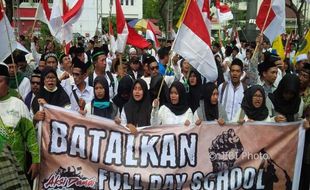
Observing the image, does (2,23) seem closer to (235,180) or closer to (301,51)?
(235,180)

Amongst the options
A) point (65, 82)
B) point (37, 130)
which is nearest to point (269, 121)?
point (37, 130)

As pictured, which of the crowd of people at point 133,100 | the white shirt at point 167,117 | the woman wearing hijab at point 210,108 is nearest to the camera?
the crowd of people at point 133,100

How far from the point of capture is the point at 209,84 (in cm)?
606

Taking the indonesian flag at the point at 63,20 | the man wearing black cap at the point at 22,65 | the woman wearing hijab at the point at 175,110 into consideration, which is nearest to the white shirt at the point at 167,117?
the woman wearing hijab at the point at 175,110

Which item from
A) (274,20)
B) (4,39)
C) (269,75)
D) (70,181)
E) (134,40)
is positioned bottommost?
(70,181)

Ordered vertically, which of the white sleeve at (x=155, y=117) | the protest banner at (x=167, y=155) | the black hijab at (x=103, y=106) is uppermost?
the black hijab at (x=103, y=106)

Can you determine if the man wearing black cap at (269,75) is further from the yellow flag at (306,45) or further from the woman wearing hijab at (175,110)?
the woman wearing hijab at (175,110)

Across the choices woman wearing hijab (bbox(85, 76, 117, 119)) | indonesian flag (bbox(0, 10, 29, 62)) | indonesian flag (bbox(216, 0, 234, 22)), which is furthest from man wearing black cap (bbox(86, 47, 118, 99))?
indonesian flag (bbox(216, 0, 234, 22))

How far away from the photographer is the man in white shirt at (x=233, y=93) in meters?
6.79

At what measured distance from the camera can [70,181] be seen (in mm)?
5102

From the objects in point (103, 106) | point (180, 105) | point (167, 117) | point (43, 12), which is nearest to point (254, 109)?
point (180, 105)

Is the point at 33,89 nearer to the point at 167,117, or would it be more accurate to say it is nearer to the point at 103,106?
the point at 103,106

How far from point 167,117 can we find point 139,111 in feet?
1.14

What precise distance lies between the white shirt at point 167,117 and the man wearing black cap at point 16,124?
1.45 m
